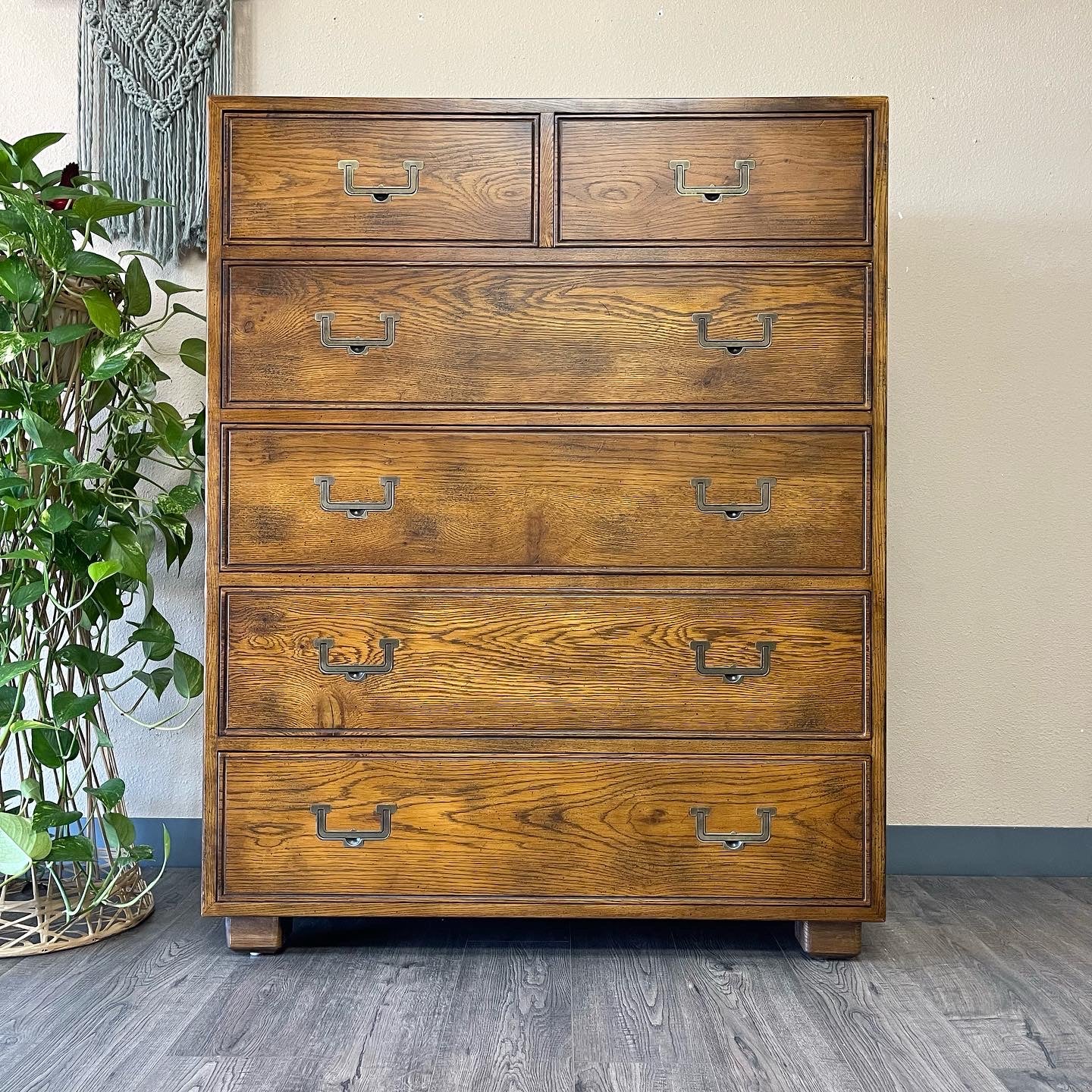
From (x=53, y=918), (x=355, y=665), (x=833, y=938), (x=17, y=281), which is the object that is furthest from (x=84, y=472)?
(x=833, y=938)

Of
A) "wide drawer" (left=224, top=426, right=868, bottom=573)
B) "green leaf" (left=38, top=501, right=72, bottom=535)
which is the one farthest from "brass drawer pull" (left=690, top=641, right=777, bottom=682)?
"green leaf" (left=38, top=501, right=72, bottom=535)

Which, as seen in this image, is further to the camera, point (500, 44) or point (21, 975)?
point (500, 44)

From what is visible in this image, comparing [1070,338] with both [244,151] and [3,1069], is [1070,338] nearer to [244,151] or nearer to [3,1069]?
[244,151]

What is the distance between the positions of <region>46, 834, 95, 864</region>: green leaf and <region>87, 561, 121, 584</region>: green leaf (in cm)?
42

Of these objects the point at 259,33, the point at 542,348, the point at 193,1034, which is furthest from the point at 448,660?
the point at 259,33

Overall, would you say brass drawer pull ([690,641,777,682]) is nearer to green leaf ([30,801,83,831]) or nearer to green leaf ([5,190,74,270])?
green leaf ([30,801,83,831])

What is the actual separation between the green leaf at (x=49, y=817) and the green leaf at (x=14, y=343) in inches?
27.8

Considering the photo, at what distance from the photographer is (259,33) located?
2166 mm

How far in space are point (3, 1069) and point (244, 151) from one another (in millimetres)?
1359

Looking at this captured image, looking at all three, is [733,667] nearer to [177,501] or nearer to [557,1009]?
[557,1009]

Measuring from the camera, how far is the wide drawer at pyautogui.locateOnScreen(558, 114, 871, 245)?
1.61m

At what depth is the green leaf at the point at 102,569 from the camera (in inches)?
61.2

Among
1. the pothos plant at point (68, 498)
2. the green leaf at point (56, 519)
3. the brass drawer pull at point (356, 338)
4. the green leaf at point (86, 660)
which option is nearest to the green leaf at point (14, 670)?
the pothos plant at point (68, 498)

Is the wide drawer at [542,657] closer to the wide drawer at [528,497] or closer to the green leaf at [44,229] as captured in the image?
the wide drawer at [528,497]
